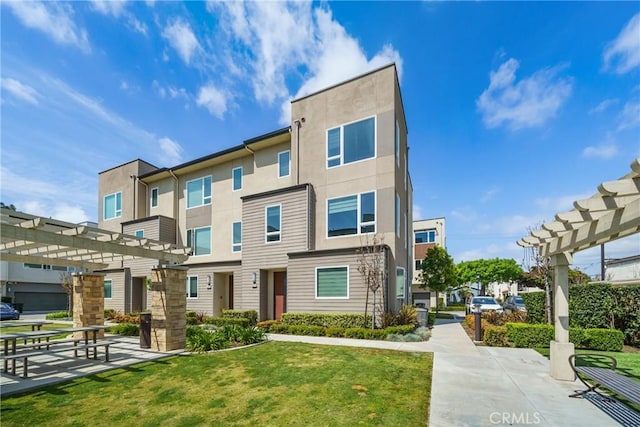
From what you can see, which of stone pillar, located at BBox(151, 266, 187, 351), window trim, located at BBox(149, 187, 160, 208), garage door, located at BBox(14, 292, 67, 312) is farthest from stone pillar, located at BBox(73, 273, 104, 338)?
garage door, located at BBox(14, 292, 67, 312)

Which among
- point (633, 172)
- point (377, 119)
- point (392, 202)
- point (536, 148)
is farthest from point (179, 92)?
point (536, 148)

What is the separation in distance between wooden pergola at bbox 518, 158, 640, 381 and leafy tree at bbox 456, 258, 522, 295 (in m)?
41.7

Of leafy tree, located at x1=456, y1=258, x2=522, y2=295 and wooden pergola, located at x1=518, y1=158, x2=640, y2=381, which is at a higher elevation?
wooden pergola, located at x1=518, y1=158, x2=640, y2=381

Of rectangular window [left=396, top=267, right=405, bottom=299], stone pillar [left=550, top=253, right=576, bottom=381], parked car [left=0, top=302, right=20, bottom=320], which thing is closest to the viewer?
stone pillar [left=550, top=253, right=576, bottom=381]

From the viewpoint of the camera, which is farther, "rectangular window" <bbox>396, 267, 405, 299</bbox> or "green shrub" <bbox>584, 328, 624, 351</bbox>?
"rectangular window" <bbox>396, 267, 405, 299</bbox>

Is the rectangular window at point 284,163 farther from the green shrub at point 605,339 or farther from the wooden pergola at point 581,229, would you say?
the green shrub at point 605,339

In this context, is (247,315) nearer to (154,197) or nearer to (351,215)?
(351,215)

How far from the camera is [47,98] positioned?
9.47m

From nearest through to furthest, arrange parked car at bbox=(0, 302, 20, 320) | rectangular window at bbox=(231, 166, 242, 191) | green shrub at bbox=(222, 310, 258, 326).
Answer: green shrub at bbox=(222, 310, 258, 326)
rectangular window at bbox=(231, 166, 242, 191)
parked car at bbox=(0, 302, 20, 320)

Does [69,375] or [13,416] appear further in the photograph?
[69,375]

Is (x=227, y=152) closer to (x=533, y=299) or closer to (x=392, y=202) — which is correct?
(x=392, y=202)

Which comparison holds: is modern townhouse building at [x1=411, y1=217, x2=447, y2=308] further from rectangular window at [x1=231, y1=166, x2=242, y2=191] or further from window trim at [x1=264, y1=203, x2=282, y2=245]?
window trim at [x1=264, y1=203, x2=282, y2=245]

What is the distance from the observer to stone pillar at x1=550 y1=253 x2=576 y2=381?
22.3 ft

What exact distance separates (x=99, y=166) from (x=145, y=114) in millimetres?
16451
